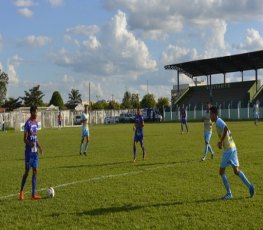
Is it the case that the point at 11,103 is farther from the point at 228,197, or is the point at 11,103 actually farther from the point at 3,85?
the point at 228,197

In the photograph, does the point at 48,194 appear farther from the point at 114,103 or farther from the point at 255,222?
the point at 114,103

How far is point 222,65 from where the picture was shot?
256ft

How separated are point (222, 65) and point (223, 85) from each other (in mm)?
4673

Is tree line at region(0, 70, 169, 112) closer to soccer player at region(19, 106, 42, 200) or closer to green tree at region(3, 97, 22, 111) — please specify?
green tree at region(3, 97, 22, 111)

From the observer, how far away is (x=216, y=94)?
8050 cm

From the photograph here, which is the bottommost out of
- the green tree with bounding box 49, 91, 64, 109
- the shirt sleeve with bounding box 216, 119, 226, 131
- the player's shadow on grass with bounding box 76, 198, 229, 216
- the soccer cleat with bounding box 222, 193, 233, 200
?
the player's shadow on grass with bounding box 76, 198, 229, 216

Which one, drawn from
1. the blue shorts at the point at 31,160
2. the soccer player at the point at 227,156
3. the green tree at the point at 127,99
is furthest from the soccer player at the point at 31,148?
the green tree at the point at 127,99

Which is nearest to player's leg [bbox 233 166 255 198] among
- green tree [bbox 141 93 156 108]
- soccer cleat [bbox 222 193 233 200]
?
soccer cleat [bbox 222 193 233 200]

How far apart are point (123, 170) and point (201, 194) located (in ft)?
15.2

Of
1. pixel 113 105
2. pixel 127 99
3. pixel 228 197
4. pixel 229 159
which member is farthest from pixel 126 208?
pixel 127 99

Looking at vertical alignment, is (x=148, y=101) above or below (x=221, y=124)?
above

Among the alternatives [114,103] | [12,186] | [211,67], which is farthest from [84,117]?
[114,103]

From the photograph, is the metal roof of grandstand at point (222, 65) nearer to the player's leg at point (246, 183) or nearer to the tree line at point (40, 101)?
the tree line at point (40, 101)

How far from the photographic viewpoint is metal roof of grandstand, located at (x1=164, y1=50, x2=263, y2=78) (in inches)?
2832
